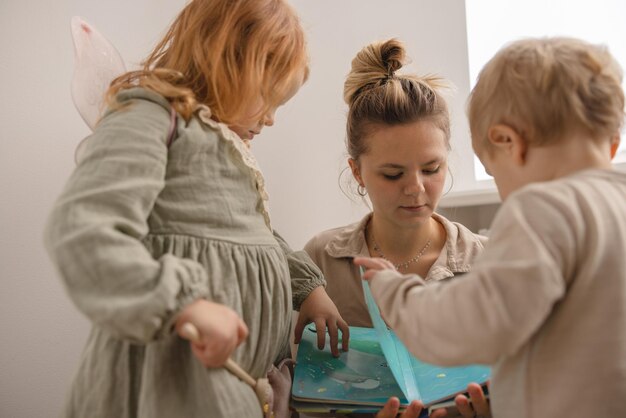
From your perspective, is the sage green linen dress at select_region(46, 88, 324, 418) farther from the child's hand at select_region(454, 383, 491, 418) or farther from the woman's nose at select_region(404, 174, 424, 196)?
the woman's nose at select_region(404, 174, 424, 196)

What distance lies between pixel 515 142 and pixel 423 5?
3.62 feet

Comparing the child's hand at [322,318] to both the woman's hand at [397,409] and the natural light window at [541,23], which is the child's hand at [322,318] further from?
the natural light window at [541,23]

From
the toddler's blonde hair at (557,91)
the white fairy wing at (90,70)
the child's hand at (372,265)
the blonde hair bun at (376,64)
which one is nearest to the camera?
the toddler's blonde hair at (557,91)

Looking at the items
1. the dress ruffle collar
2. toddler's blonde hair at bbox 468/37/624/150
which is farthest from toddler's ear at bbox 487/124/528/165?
the dress ruffle collar

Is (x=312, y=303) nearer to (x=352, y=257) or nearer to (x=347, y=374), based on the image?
(x=347, y=374)

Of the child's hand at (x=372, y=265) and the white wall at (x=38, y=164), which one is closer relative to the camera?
the child's hand at (x=372, y=265)

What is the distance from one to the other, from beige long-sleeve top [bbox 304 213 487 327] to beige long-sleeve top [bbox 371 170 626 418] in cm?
55

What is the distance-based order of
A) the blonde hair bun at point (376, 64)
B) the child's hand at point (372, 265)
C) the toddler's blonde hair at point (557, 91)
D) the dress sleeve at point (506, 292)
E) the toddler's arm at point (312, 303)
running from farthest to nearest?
the blonde hair bun at point (376, 64)
the toddler's arm at point (312, 303)
the child's hand at point (372, 265)
the toddler's blonde hair at point (557, 91)
the dress sleeve at point (506, 292)

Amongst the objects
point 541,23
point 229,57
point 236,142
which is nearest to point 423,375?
point 236,142

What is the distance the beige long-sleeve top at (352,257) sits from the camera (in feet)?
3.86

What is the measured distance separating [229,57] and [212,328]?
1.34ft

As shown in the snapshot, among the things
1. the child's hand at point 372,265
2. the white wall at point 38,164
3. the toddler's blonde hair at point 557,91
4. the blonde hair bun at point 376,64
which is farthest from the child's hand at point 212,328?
the blonde hair bun at point 376,64

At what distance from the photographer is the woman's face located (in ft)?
3.79

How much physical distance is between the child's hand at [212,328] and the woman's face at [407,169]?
2.01 feet
